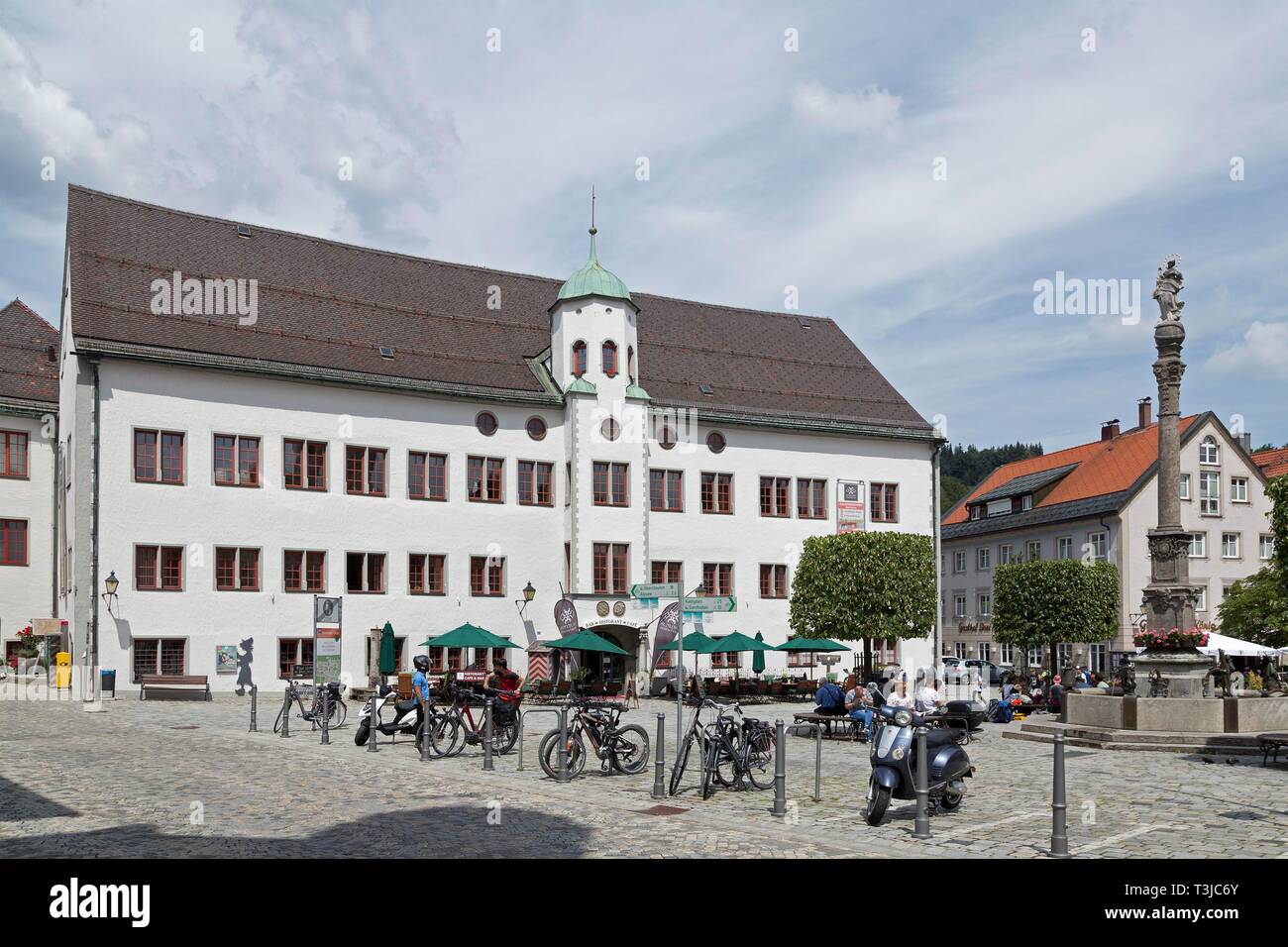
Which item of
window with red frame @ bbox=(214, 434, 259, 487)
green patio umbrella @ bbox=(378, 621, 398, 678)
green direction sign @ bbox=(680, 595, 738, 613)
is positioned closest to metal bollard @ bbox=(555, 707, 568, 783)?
green direction sign @ bbox=(680, 595, 738, 613)

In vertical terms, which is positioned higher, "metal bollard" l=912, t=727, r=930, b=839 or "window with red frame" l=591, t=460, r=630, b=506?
"window with red frame" l=591, t=460, r=630, b=506

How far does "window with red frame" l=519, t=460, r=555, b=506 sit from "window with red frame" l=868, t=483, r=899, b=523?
42.5ft

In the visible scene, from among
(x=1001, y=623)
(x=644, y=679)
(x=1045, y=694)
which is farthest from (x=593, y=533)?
(x=1001, y=623)

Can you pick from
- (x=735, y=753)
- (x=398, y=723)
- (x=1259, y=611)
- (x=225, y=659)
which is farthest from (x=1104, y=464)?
(x=735, y=753)

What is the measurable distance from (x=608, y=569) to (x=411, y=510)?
23.1 ft

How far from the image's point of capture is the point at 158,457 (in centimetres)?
3659

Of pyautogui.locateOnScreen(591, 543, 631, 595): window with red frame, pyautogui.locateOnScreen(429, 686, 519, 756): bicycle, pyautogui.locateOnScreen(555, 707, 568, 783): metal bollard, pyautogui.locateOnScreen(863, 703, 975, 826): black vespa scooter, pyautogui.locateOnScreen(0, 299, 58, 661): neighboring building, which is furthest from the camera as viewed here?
pyautogui.locateOnScreen(0, 299, 58, 661): neighboring building

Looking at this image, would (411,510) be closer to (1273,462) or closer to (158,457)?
(158,457)

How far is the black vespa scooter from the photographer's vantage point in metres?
12.6

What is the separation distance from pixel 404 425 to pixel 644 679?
11829 mm

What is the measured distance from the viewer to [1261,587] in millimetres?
48750

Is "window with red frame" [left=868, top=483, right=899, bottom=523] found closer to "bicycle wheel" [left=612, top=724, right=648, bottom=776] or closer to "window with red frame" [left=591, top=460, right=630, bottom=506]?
"window with red frame" [left=591, top=460, right=630, bottom=506]

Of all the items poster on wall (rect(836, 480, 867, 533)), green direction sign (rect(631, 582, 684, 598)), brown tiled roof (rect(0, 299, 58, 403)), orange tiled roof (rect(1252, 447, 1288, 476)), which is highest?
brown tiled roof (rect(0, 299, 58, 403))
